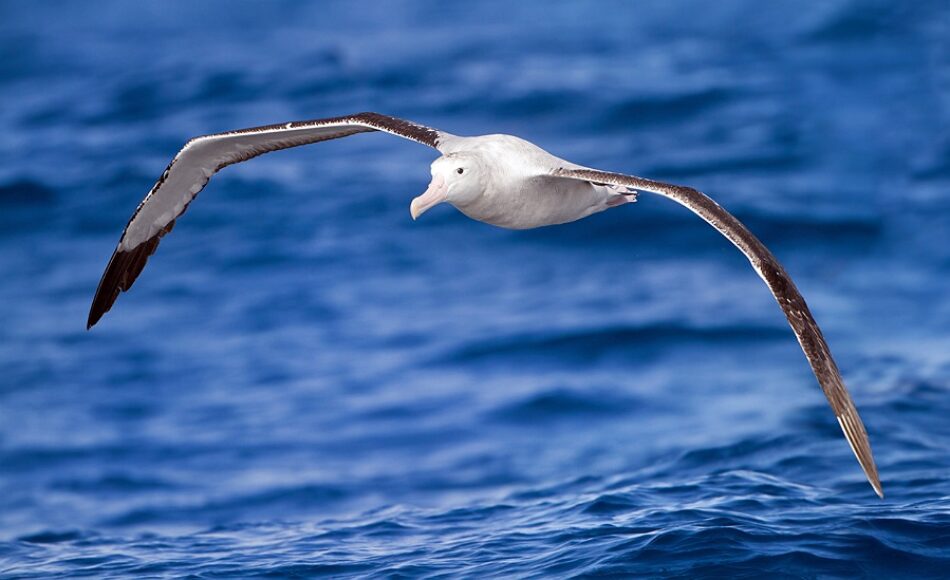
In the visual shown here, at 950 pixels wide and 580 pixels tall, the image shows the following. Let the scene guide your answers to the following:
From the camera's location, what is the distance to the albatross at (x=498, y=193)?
8.23 metres

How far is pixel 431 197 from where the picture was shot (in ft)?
28.9

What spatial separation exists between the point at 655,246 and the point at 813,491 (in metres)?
8.24

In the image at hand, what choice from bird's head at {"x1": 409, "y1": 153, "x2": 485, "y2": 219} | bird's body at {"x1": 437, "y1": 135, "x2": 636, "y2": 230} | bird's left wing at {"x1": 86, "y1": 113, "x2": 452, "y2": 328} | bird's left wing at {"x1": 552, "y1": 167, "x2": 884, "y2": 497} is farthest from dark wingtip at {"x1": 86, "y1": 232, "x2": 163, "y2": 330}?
bird's left wing at {"x1": 552, "y1": 167, "x2": 884, "y2": 497}

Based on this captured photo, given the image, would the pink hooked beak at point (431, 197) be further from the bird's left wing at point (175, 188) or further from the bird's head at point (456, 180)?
the bird's left wing at point (175, 188)

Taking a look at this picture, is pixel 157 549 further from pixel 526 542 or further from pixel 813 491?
pixel 813 491

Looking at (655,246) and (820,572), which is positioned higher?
(655,246)

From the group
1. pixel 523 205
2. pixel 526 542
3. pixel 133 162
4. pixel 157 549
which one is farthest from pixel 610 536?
pixel 133 162

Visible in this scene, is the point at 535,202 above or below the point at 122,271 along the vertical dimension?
below

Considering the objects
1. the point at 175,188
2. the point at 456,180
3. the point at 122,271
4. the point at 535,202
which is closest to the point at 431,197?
the point at 456,180

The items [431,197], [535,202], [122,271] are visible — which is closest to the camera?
[431,197]

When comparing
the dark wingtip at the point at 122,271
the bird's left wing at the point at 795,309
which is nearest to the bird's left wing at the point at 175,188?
the dark wingtip at the point at 122,271

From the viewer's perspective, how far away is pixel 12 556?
1221cm

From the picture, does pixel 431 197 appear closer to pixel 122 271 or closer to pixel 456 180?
pixel 456 180

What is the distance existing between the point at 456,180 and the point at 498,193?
0.55 metres
